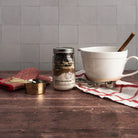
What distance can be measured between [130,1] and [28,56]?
2.59ft

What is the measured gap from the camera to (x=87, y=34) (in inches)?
61.1

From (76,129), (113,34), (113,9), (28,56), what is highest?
(113,9)

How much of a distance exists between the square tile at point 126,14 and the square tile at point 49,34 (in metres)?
0.44

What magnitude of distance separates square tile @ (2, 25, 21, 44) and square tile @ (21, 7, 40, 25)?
7cm

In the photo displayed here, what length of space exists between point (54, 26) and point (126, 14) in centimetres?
50

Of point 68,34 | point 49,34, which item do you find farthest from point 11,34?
point 68,34

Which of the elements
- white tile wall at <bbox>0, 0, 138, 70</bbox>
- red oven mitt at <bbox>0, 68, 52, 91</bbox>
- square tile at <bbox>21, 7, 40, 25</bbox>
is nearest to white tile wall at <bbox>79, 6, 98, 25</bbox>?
white tile wall at <bbox>0, 0, 138, 70</bbox>

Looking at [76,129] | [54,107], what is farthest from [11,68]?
[76,129]

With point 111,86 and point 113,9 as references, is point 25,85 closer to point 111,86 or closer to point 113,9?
point 111,86

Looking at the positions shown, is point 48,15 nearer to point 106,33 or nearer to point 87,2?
point 87,2

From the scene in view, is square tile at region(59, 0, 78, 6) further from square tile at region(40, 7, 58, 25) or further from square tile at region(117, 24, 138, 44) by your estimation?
square tile at region(117, 24, 138, 44)

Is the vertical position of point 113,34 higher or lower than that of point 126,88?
higher

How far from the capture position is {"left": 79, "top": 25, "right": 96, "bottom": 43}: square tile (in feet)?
5.07

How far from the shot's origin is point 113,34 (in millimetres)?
1562
